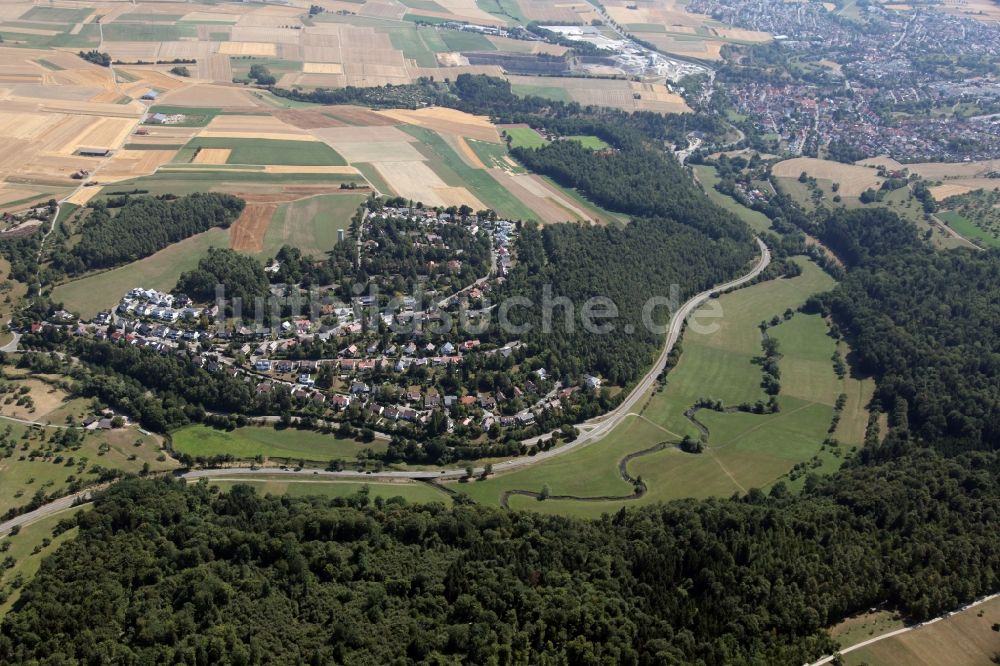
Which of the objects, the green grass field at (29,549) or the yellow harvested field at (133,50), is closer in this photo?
the green grass field at (29,549)

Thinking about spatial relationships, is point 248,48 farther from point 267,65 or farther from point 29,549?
point 29,549

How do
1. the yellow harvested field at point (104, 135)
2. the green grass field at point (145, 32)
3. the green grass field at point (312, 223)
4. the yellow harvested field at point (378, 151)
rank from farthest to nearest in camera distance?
the green grass field at point (145, 32) < the yellow harvested field at point (378, 151) < the yellow harvested field at point (104, 135) < the green grass field at point (312, 223)

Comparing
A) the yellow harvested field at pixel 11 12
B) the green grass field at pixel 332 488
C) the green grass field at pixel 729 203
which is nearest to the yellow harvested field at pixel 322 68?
the yellow harvested field at pixel 11 12

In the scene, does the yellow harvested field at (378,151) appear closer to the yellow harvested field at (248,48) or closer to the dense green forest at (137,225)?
the dense green forest at (137,225)

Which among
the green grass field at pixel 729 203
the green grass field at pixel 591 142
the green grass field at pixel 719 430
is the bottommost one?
the green grass field at pixel 719 430

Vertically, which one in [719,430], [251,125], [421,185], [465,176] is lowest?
[719,430]

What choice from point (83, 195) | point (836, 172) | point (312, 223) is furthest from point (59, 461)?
point (836, 172)

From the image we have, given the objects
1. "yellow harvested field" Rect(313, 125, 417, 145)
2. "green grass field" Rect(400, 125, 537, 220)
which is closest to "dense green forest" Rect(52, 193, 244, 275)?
"yellow harvested field" Rect(313, 125, 417, 145)
